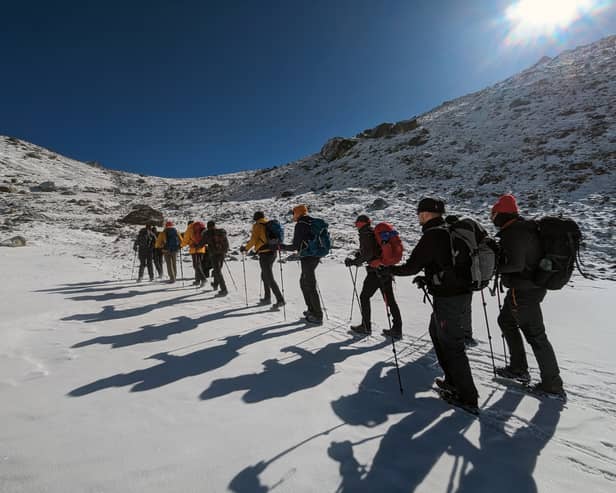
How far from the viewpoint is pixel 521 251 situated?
A: 143 inches

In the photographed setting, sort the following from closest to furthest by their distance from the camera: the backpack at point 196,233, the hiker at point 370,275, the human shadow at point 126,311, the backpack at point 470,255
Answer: the backpack at point 470,255 → the hiker at point 370,275 → the human shadow at point 126,311 → the backpack at point 196,233

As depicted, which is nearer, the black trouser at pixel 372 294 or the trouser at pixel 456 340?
the trouser at pixel 456 340

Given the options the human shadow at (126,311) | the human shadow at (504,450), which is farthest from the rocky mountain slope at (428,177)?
the human shadow at (504,450)

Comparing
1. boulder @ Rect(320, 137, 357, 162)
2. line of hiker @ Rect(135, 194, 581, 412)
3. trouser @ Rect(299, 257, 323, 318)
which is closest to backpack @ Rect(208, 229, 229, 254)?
trouser @ Rect(299, 257, 323, 318)

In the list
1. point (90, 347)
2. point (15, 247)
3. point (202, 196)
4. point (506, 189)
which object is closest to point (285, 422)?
point (90, 347)

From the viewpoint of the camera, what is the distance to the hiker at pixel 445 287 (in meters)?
3.29

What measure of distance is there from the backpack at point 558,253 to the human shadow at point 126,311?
7340 millimetres

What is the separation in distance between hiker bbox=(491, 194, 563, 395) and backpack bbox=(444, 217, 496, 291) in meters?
0.51

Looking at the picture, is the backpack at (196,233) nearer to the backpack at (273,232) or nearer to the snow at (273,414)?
the backpack at (273,232)

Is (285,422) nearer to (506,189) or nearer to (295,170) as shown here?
(506,189)

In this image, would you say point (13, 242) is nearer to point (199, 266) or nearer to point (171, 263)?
point (171, 263)

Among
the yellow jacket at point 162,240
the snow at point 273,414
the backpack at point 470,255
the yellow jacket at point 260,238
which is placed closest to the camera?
the snow at point 273,414

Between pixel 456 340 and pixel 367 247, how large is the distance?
8.75 ft

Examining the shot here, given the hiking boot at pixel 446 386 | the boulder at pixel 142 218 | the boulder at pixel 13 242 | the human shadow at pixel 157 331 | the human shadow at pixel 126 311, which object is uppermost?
the boulder at pixel 142 218
